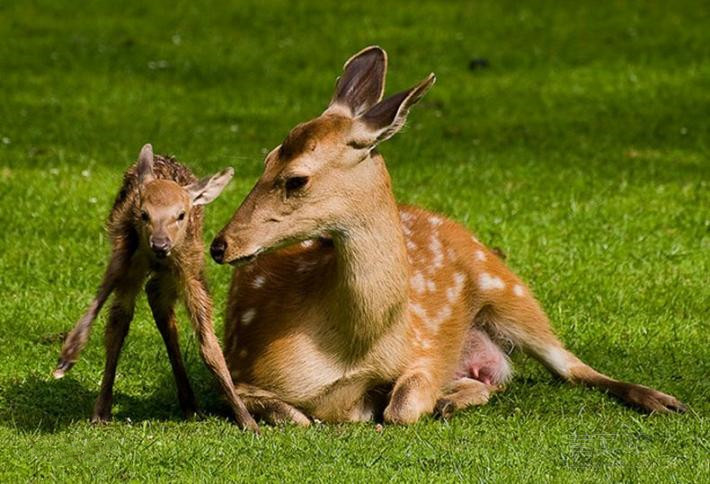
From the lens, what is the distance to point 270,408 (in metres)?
6.86

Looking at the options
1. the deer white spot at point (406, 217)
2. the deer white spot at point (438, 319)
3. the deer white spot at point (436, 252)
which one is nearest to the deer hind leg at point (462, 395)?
the deer white spot at point (438, 319)

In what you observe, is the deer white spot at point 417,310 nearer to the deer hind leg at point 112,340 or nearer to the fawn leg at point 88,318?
the deer hind leg at point 112,340

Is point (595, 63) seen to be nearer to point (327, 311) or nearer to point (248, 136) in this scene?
point (248, 136)

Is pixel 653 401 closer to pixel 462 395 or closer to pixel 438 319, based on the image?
pixel 462 395

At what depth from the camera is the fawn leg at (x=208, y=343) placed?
672 centimetres

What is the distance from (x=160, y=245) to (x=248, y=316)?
1.02 metres

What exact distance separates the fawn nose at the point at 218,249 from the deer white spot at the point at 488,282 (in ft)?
6.02

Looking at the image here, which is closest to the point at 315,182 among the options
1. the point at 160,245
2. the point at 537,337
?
the point at 160,245

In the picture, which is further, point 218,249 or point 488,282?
point 488,282

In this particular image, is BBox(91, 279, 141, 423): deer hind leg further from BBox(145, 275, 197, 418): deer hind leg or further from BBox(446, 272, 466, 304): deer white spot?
BBox(446, 272, 466, 304): deer white spot

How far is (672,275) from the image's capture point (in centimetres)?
960

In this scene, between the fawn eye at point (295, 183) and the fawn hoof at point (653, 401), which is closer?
the fawn eye at point (295, 183)

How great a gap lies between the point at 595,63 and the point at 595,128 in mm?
2713

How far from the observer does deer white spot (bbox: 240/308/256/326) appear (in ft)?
23.6
